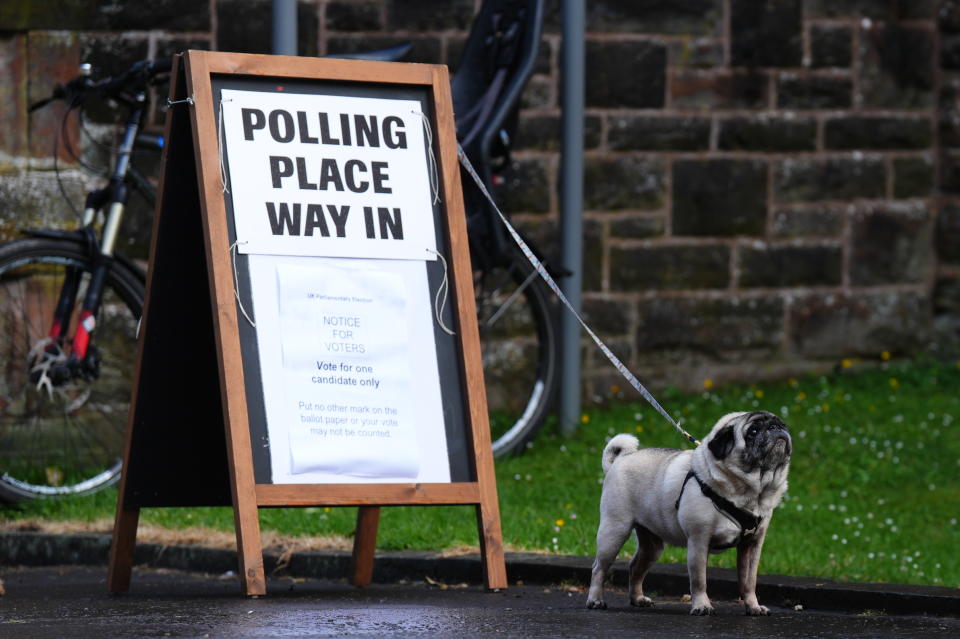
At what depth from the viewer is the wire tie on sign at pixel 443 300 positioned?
19.1 ft

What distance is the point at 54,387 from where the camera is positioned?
762 cm

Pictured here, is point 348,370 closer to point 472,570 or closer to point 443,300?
point 443,300

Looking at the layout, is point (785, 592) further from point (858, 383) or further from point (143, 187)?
point (858, 383)

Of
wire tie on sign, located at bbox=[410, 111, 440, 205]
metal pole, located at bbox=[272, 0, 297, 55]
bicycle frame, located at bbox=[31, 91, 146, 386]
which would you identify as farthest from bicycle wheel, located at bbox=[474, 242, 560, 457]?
wire tie on sign, located at bbox=[410, 111, 440, 205]

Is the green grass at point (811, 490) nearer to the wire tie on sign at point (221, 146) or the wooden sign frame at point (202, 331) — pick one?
the wooden sign frame at point (202, 331)

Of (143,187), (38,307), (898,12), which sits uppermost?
A: (898,12)

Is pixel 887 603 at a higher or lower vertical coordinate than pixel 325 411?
lower

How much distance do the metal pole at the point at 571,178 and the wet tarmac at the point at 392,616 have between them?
2994 millimetres

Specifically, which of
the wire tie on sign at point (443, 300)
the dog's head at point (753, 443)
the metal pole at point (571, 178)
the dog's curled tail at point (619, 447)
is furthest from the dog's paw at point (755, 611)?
the metal pole at point (571, 178)

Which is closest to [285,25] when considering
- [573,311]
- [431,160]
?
[431,160]

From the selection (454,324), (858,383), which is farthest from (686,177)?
(454,324)

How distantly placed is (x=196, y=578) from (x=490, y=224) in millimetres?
2632

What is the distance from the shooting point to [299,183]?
18.7 feet

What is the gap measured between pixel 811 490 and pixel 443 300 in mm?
2845
